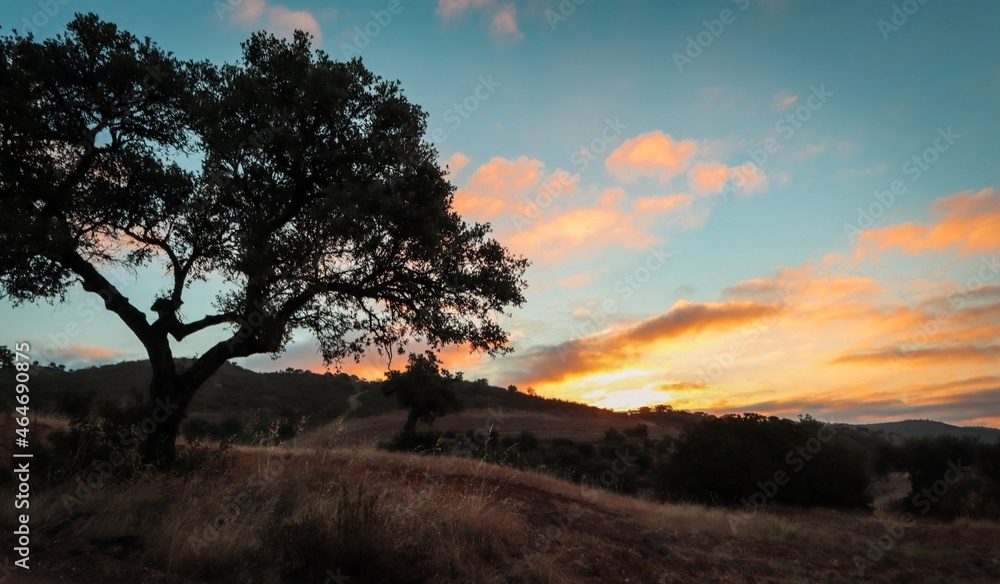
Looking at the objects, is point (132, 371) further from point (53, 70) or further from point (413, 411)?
point (53, 70)

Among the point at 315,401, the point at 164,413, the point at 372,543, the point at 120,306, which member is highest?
the point at 120,306

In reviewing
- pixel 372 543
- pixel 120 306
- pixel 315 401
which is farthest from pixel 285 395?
pixel 372 543

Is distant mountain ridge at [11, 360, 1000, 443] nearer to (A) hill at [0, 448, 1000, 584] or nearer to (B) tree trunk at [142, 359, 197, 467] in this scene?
(B) tree trunk at [142, 359, 197, 467]

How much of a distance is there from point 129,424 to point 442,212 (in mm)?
7483

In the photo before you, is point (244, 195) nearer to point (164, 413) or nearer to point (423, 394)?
point (164, 413)

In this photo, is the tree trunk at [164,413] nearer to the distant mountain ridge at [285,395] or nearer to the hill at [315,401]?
the distant mountain ridge at [285,395]

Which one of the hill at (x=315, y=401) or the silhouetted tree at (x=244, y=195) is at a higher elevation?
the silhouetted tree at (x=244, y=195)

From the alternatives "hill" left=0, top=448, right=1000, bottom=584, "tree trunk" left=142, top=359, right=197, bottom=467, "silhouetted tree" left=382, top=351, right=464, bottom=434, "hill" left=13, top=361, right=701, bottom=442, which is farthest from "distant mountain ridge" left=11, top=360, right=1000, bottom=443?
"hill" left=0, top=448, right=1000, bottom=584

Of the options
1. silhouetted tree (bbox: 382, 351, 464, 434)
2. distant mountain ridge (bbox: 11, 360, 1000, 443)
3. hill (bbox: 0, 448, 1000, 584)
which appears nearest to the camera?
hill (bbox: 0, 448, 1000, 584)

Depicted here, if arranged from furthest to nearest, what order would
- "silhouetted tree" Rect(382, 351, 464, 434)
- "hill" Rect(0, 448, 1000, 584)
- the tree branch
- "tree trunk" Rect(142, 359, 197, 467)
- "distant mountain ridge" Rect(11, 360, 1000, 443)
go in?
"distant mountain ridge" Rect(11, 360, 1000, 443), "silhouetted tree" Rect(382, 351, 464, 434), the tree branch, "tree trunk" Rect(142, 359, 197, 467), "hill" Rect(0, 448, 1000, 584)

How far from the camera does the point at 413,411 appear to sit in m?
37.6

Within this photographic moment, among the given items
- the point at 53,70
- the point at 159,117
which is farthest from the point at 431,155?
the point at 53,70

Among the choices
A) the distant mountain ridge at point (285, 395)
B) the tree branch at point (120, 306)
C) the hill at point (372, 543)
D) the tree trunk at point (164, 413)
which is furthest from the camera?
the distant mountain ridge at point (285, 395)

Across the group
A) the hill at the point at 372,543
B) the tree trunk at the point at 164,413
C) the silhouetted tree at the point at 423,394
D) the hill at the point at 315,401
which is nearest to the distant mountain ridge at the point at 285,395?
the hill at the point at 315,401
